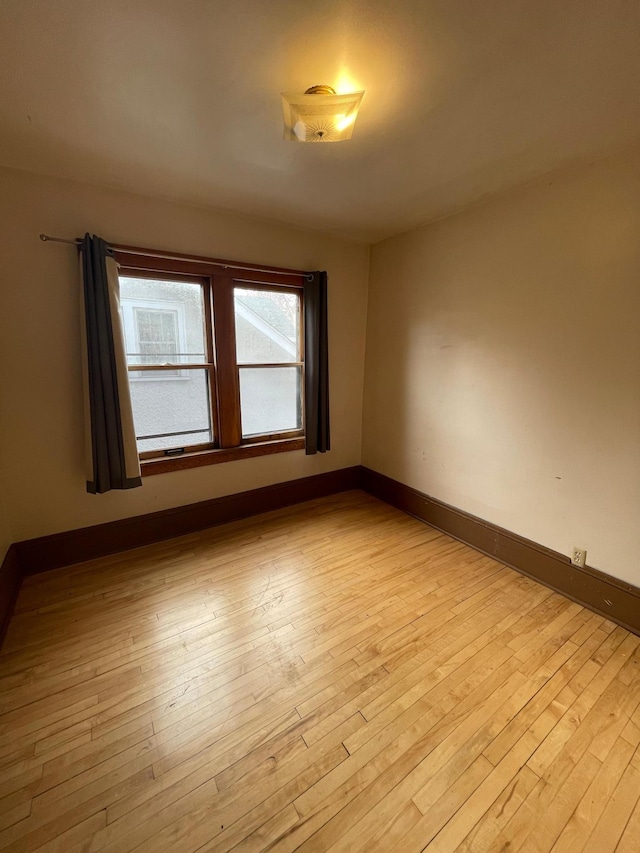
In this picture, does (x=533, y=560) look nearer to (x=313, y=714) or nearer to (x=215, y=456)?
(x=313, y=714)

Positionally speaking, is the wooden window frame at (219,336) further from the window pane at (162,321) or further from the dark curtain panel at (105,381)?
the dark curtain panel at (105,381)

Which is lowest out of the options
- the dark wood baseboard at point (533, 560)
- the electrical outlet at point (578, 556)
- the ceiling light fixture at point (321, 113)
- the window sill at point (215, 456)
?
the dark wood baseboard at point (533, 560)

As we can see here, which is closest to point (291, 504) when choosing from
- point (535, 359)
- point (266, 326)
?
point (266, 326)

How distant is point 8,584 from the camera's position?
6.68ft

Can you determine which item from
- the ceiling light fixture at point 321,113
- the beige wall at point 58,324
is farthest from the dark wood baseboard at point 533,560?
the ceiling light fixture at point 321,113

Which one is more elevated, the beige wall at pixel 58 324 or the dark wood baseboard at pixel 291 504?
the beige wall at pixel 58 324

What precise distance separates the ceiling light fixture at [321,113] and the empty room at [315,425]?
0.01 m

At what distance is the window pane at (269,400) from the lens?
3.06 meters

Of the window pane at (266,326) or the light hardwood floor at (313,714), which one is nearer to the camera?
the light hardwood floor at (313,714)

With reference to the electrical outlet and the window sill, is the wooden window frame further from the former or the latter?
the electrical outlet

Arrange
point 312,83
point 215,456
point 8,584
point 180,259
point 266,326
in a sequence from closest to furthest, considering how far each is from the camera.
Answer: point 312,83, point 8,584, point 180,259, point 215,456, point 266,326

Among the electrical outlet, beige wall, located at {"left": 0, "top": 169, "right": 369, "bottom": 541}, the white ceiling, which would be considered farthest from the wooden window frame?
the electrical outlet

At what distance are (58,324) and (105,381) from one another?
0.46 meters

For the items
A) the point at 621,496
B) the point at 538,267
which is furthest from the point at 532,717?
the point at 538,267
